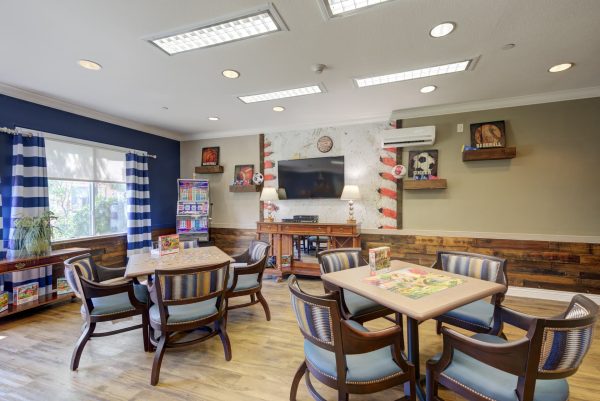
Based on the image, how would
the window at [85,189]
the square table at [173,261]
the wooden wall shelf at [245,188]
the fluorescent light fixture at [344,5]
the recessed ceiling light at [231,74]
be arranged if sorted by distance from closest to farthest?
the fluorescent light fixture at [344,5]
the square table at [173,261]
the recessed ceiling light at [231,74]
the window at [85,189]
the wooden wall shelf at [245,188]

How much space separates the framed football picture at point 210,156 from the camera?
18.2 feet

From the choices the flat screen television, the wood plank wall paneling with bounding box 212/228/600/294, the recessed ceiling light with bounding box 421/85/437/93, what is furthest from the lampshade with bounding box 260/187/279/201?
the recessed ceiling light with bounding box 421/85/437/93

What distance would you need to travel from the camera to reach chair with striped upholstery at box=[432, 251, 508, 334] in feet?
6.53

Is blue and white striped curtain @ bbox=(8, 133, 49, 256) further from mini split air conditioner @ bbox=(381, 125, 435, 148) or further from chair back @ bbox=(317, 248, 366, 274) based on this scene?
mini split air conditioner @ bbox=(381, 125, 435, 148)

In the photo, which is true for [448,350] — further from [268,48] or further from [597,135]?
[597,135]

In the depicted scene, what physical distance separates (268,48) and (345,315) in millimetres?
2404

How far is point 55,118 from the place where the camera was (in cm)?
375

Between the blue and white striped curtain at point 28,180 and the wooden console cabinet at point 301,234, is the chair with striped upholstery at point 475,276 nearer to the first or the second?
the wooden console cabinet at point 301,234

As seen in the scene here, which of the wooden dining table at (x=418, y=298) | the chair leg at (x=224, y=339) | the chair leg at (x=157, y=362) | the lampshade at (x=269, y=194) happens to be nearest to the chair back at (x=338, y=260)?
the wooden dining table at (x=418, y=298)

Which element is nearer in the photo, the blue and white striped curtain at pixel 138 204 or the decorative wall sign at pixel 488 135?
the decorative wall sign at pixel 488 135

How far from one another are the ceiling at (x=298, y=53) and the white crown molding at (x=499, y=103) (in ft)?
0.45

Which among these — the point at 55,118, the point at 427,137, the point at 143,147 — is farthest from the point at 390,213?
the point at 55,118

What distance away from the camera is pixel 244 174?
5.34m

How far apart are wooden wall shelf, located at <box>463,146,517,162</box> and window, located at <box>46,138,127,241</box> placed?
5569mm
